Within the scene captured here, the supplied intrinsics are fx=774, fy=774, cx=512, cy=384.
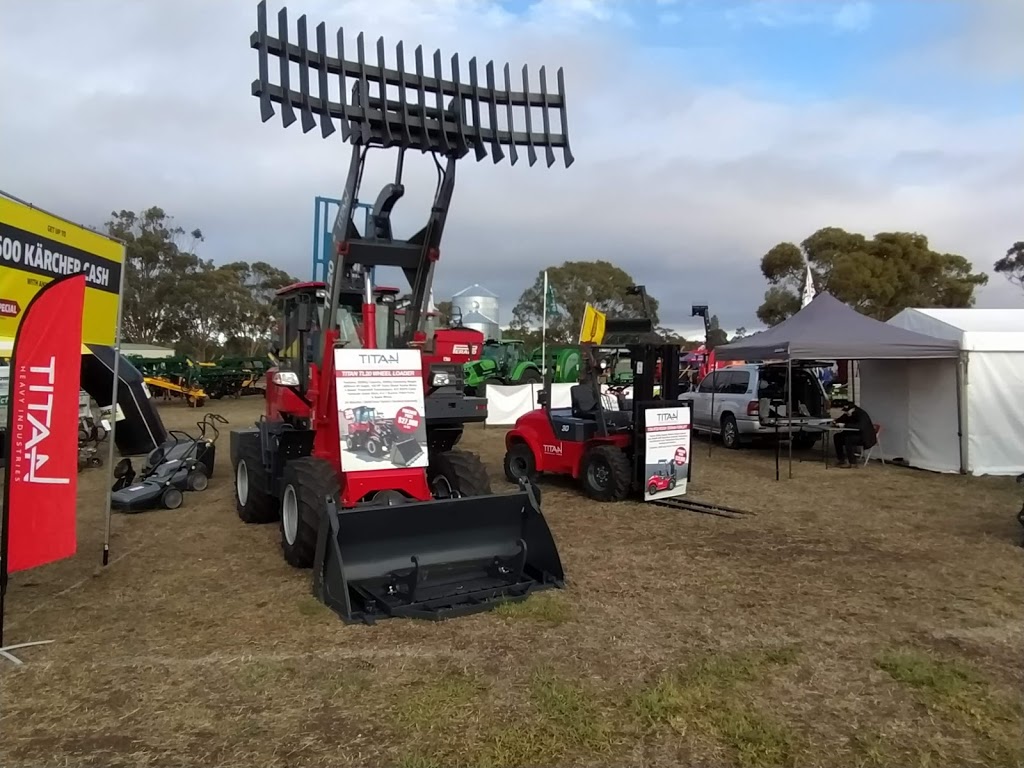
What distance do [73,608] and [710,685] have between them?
4.31m

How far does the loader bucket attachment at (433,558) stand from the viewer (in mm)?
5152

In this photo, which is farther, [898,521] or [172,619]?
[898,521]

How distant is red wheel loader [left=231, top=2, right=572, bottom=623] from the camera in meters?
5.23

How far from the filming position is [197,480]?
34.8 feet

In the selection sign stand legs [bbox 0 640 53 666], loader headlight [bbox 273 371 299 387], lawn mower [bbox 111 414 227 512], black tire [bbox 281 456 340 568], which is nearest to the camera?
sign stand legs [bbox 0 640 53 666]

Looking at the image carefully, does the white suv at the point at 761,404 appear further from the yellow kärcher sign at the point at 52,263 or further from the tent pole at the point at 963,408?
the yellow kärcher sign at the point at 52,263

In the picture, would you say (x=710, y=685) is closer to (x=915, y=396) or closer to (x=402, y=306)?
(x=402, y=306)

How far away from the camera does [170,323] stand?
4669 cm

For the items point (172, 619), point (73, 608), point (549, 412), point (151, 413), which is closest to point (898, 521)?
point (549, 412)

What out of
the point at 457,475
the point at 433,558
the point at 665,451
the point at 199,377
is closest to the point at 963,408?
the point at 665,451

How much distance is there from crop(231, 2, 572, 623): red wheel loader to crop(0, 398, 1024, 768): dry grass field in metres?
0.37

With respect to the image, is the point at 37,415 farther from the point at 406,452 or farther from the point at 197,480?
the point at 197,480

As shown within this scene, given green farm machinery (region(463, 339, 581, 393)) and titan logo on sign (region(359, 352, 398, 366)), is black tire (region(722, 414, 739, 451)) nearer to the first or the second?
green farm machinery (region(463, 339, 581, 393))

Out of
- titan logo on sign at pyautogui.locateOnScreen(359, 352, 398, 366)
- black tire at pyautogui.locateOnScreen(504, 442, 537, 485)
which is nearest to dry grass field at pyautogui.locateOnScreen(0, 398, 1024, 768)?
titan logo on sign at pyautogui.locateOnScreen(359, 352, 398, 366)
